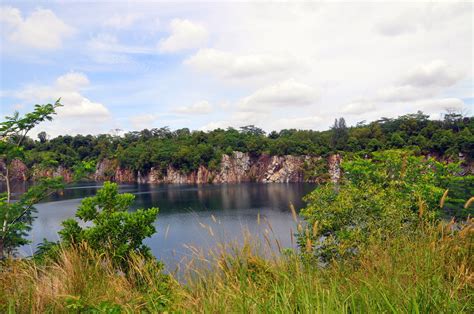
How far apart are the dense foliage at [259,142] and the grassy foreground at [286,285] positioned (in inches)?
2204

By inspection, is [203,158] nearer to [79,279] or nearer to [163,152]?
[163,152]

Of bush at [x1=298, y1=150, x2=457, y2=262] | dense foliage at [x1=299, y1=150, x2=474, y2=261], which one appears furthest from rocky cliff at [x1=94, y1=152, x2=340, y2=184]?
bush at [x1=298, y1=150, x2=457, y2=262]

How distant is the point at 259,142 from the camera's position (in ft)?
303

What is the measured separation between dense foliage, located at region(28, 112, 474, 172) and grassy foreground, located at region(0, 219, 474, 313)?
5598cm

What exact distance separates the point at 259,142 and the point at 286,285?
9025 cm

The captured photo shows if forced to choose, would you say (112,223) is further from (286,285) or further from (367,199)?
(367,199)

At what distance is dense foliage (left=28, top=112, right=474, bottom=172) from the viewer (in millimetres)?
61469

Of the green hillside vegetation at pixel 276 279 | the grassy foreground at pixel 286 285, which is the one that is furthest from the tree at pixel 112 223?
the grassy foreground at pixel 286 285

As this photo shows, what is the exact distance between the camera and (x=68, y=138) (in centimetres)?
10625

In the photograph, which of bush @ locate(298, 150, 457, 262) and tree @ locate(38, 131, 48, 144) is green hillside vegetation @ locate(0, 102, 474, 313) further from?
tree @ locate(38, 131, 48, 144)

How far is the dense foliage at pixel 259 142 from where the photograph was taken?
61.5m

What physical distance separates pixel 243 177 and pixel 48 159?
81.5 m

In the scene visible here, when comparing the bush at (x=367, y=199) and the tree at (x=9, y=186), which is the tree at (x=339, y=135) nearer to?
the bush at (x=367, y=199)

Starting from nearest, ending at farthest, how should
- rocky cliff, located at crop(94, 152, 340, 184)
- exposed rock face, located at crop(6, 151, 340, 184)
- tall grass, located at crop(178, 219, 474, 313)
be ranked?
tall grass, located at crop(178, 219, 474, 313) → rocky cliff, located at crop(94, 152, 340, 184) → exposed rock face, located at crop(6, 151, 340, 184)
